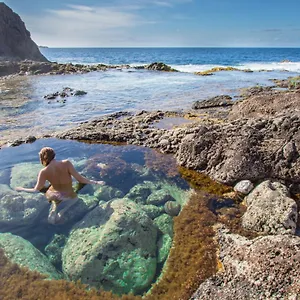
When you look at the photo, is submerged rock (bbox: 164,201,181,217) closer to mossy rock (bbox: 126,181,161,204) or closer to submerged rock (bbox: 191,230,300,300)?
mossy rock (bbox: 126,181,161,204)

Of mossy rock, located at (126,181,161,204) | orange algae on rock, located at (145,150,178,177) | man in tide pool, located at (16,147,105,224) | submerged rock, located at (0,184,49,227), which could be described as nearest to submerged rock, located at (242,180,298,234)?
mossy rock, located at (126,181,161,204)

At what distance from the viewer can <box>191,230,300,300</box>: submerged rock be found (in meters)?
3.79

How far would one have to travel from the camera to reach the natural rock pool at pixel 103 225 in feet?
16.1

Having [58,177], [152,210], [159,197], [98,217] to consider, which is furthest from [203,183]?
[58,177]

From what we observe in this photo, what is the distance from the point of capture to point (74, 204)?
6574 millimetres

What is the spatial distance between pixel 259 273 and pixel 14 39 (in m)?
69.8

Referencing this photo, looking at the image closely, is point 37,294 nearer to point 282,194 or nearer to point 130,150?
point 282,194

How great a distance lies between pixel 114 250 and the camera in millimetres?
5195

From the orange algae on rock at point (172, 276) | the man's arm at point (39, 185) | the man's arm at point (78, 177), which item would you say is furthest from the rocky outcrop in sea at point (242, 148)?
the man's arm at point (39, 185)

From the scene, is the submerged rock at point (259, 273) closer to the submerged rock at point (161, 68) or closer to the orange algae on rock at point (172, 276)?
the orange algae on rock at point (172, 276)

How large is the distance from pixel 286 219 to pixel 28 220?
5386 millimetres

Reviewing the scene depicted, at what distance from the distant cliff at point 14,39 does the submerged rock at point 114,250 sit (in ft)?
202

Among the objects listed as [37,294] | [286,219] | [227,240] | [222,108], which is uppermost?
[222,108]

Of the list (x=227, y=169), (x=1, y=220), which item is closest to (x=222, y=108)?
(x=227, y=169)
